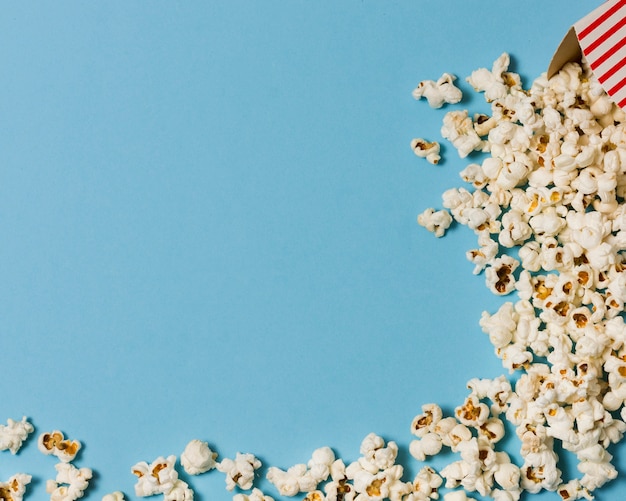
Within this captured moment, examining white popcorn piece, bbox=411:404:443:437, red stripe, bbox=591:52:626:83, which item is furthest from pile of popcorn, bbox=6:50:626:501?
red stripe, bbox=591:52:626:83

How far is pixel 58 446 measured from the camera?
1545 millimetres

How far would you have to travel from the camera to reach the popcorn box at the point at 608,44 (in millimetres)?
1287

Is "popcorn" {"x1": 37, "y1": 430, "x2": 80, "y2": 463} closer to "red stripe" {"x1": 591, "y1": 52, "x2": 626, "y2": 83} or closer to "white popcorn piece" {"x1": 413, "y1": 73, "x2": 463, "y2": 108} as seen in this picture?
"white popcorn piece" {"x1": 413, "y1": 73, "x2": 463, "y2": 108}

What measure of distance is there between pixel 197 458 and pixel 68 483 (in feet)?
0.90

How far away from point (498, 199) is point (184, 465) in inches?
31.6

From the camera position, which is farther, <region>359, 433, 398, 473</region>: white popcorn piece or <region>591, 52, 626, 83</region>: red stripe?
<region>359, 433, 398, 473</region>: white popcorn piece

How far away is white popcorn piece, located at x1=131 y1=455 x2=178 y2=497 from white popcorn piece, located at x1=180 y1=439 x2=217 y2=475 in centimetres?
3

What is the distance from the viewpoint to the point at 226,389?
61.1 inches

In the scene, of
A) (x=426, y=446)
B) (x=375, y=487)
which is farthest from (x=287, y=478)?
(x=426, y=446)

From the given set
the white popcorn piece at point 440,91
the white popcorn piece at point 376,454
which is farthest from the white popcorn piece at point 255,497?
the white popcorn piece at point 440,91

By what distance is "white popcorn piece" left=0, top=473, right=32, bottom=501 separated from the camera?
1532 millimetres

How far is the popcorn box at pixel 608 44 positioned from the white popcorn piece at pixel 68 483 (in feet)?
3.97

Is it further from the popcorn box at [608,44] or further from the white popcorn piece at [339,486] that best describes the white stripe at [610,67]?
the white popcorn piece at [339,486]

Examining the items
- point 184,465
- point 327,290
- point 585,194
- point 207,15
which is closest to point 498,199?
point 585,194
